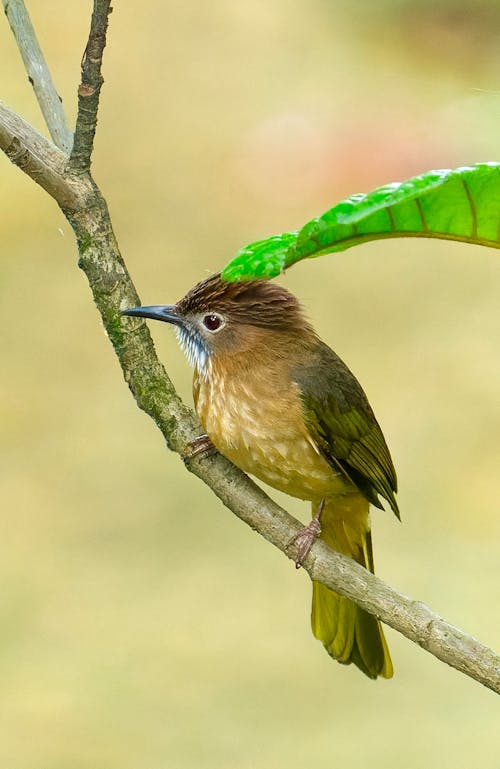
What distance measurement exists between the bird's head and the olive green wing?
73mm

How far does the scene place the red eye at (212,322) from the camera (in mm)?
1834

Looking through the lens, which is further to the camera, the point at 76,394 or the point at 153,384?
the point at 76,394

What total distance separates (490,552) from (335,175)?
1.50m

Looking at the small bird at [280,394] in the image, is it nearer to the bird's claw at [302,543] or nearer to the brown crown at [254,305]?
the brown crown at [254,305]

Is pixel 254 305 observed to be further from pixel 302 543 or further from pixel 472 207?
pixel 472 207

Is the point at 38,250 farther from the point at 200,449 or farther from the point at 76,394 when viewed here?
the point at 200,449

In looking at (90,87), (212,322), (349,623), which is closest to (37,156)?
(90,87)

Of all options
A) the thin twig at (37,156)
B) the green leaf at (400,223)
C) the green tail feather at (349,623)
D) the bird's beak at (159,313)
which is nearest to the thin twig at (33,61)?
the thin twig at (37,156)

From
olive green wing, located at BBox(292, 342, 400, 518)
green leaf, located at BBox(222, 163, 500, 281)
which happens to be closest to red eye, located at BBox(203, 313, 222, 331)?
olive green wing, located at BBox(292, 342, 400, 518)

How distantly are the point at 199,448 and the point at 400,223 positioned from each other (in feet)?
2.09

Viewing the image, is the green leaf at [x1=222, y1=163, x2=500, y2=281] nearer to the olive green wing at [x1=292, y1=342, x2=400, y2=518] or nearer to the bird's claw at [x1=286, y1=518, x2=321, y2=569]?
the bird's claw at [x1=286, y1=518, x2=321, y2=569]

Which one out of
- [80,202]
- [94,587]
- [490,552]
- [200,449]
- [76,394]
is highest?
[76,394]

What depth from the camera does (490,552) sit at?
14.8 feet

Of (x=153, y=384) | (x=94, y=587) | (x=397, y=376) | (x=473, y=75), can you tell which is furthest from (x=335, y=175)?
(x=153, y=384)
